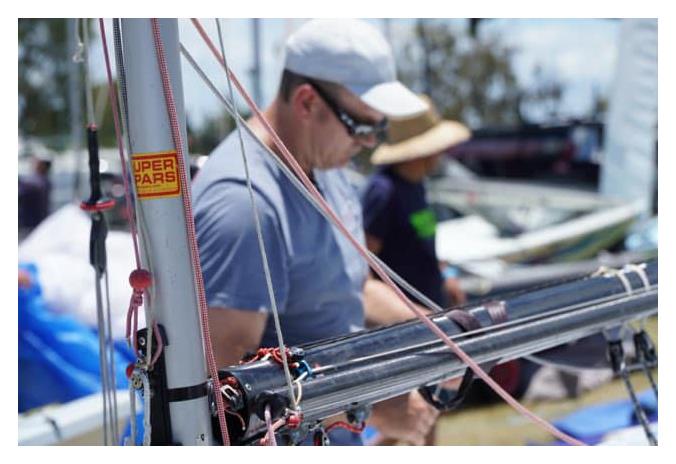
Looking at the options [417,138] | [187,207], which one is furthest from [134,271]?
[417,138]

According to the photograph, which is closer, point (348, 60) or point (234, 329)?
point (234, 329)

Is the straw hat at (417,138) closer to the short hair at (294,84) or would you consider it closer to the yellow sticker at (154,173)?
the short hair at (294,84)

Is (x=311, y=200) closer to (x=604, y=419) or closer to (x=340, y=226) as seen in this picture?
(x=340, y=226)

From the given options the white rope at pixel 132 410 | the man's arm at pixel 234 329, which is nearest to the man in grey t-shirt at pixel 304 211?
the man's arm at pixel 234 329

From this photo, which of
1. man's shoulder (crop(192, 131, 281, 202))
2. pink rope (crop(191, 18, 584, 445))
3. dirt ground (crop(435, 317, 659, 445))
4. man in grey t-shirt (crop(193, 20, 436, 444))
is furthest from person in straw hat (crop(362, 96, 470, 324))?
pink rope (crop(191, 18, 584, 445))

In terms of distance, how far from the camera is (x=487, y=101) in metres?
21.4

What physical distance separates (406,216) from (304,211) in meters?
1.77

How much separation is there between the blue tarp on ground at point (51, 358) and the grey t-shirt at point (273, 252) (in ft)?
5.51

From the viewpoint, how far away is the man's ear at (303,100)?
5.97 feet

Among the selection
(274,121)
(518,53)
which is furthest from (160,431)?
(518,53)

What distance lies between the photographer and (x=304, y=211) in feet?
5.66

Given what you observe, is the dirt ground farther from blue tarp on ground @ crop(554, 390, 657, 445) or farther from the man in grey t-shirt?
the man in grey t-shirt

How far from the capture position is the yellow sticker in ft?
3.48

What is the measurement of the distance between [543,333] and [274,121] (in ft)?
2.49
